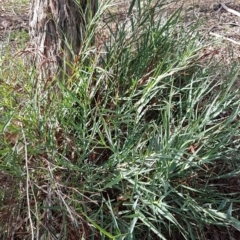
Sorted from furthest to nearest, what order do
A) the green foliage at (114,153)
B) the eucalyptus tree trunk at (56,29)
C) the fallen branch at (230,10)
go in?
1. the fallen branch at (230,10)
2. the eucalyptus tree trunk at (56,29)
3. the green foliage at (114,153)

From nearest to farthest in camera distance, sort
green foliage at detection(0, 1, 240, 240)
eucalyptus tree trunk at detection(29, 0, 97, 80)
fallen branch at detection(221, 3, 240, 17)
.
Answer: green foliage at detection(0, 1, 240, 240) < eucalyptus tree trunk at detection(29, 0, 97, 80) < fallen branch at detection(221, 3, 240, 17)

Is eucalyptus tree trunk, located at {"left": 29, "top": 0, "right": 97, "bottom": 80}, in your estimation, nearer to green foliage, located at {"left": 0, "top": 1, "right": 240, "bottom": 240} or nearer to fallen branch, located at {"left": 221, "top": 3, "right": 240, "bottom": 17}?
green foliage, located at {"left": 0, "top": 1, "right": 240, "bottom": 240}

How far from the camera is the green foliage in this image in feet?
5.08

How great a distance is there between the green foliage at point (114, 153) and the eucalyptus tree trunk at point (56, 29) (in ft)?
0.36

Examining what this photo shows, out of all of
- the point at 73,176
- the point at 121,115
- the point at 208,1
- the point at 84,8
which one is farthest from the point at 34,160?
the point at 208,1

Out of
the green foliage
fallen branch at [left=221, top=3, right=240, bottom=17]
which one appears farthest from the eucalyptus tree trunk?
fallen branch at [left=221, top=3, right=240, bottom=17]

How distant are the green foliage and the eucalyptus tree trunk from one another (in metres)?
0.11

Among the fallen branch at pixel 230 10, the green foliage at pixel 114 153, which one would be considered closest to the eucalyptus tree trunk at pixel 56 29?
the green foliage at pixel 114 153

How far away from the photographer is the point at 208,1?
12.0 feet

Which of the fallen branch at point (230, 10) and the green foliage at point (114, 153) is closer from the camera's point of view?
the green foliage at point (114, 153)

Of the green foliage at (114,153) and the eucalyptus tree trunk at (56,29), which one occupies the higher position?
the eucalyptus tree trunk at (56,29)

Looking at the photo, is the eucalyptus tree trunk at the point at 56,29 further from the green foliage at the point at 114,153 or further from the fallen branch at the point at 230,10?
the fallen branch at the point at 230,10

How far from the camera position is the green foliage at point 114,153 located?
155 cm

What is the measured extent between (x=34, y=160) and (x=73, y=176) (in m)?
0.14
